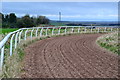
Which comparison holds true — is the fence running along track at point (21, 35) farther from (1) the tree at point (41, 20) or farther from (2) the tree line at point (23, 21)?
(1) the tree at point (41, 20)

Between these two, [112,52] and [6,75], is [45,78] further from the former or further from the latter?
[112,52]

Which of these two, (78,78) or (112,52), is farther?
(112,52)

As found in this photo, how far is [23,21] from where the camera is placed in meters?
66.8

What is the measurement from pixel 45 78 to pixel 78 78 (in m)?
0.90

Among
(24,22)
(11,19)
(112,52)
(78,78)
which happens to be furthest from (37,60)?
(11,19)

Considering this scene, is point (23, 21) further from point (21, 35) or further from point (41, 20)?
point (21, 35)

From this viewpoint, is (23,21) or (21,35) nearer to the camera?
(21,35)

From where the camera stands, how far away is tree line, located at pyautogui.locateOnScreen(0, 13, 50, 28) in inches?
2608

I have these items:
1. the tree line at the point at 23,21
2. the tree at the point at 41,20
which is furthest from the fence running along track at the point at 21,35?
the tree at the point at 41,20

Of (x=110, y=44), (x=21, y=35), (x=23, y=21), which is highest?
(x=23, y=21)

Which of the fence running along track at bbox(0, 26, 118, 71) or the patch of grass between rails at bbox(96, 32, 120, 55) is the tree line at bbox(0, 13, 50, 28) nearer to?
the fence running along track at bbox(0, 26, 118, 71)

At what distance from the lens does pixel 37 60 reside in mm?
8328

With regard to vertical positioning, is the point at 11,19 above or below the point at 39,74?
above

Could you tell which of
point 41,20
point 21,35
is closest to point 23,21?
point 41,20
